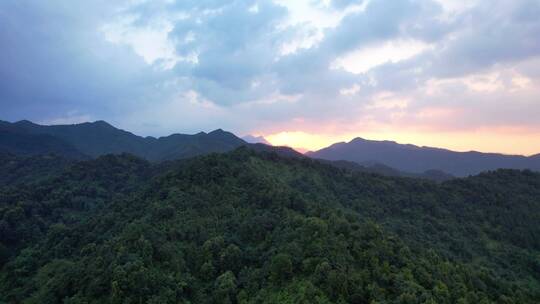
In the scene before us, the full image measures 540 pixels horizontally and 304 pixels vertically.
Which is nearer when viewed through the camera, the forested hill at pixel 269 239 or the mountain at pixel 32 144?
the forested hill at pixel 269 239

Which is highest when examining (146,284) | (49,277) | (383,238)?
(383,238)

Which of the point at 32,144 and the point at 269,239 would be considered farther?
the point at 32,144

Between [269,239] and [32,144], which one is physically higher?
[32,144]

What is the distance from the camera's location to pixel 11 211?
55.5 m

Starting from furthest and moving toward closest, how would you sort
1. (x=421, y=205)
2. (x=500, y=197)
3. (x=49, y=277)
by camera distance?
(x=500, y=197) → (x=421, y=205) → (x=49, y=277)

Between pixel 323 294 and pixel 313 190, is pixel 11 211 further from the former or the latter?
pixel 323 294

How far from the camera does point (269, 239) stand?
35.4m

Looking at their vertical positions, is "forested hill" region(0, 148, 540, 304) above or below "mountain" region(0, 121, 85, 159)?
below

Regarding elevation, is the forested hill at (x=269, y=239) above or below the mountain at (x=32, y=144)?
below

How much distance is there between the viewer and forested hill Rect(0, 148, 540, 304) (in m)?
29.5

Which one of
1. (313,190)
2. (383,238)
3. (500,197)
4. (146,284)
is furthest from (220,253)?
(500,197)

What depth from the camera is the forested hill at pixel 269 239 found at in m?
29.5

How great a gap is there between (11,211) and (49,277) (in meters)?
22.8

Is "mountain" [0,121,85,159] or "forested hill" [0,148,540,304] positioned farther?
"mountain" [0,121,85,159]
